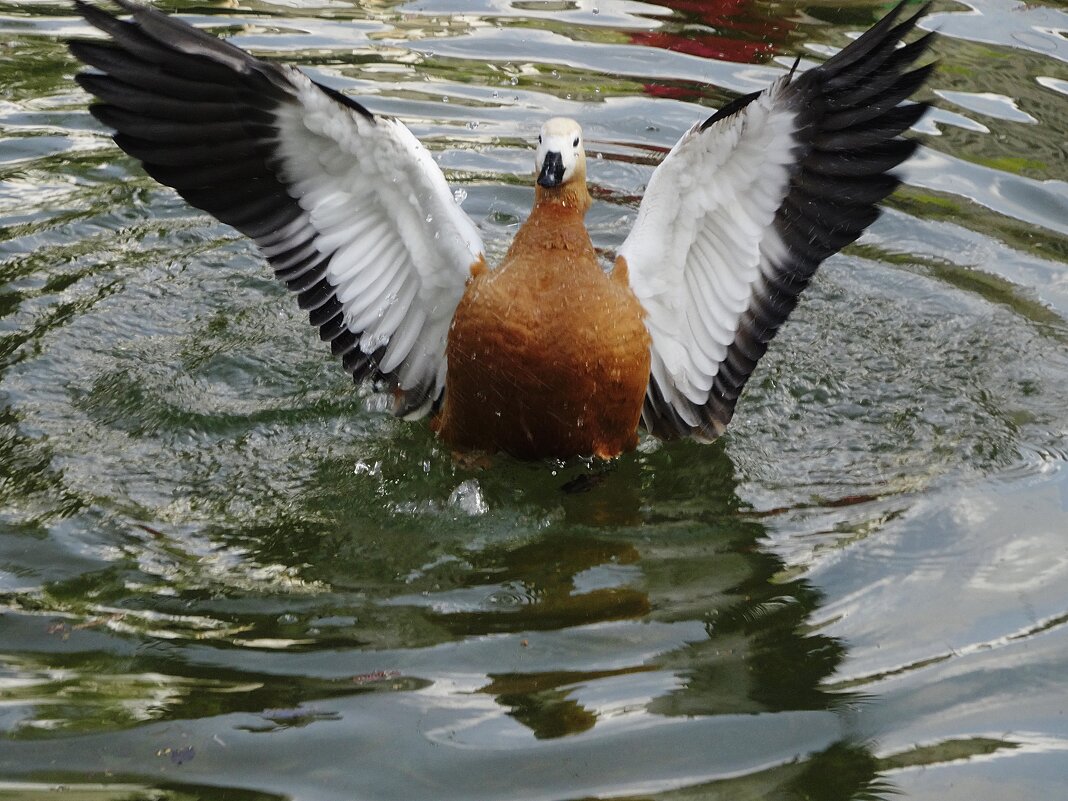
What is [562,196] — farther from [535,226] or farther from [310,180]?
[310,180]

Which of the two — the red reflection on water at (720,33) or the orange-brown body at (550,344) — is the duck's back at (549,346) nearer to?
the orange-brown body at (550,344)

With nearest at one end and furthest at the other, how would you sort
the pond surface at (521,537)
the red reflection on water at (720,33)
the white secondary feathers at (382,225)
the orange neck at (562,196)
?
the pond surface at (521,537)
the white secondary feathers at (382,225)
the orange neck at (562,196)
the red reflection on water at (720,33)

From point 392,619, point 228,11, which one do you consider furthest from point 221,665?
point 228,11

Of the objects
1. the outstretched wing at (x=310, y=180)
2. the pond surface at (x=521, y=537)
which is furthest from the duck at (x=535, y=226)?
the pond surface at (x=521, y=537)

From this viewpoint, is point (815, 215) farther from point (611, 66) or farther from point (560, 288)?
point (611, 66)

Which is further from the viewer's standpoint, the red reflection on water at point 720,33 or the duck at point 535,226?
the red reflection on water at point 720,33

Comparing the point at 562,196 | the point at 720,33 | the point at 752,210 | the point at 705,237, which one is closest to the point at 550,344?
the point at 562,196

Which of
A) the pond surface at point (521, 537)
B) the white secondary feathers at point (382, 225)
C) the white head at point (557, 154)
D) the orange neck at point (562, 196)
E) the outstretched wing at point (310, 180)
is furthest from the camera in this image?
the orange neck at point (562, 196)

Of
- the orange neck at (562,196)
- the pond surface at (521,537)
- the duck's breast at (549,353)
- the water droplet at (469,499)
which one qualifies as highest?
the orange neck at (562,196)

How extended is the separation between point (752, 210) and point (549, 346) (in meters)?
1.04

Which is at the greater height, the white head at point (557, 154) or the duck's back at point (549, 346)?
the white head at point (557, 154)

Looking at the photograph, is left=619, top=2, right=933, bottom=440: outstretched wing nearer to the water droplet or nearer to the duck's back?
the duck's back

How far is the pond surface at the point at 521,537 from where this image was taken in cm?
372

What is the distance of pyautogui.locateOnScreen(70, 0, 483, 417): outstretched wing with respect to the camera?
4875 mm
